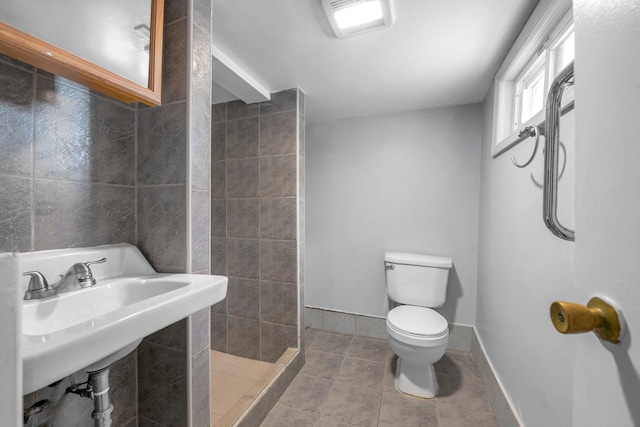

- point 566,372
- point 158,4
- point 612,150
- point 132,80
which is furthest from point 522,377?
point 158,4

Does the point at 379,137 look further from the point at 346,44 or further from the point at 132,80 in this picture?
the point at 132,80

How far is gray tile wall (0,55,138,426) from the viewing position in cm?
75

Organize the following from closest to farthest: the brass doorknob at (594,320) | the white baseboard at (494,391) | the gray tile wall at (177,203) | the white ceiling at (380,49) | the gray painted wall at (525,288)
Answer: the brass doorknob at (594,320)
the gray painted wall at (525,288)
the gray tile wall at (177,203)
the white ceiling at (380,49)
the white baseboard at (494,391)

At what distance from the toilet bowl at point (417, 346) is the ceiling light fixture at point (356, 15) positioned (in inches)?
64.4

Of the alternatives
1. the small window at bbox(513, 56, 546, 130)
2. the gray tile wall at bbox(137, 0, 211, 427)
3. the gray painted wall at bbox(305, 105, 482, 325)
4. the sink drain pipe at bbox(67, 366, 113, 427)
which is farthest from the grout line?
the small window at bbox(513, 56, 546, 130)

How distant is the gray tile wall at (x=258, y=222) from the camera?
1.82 meters

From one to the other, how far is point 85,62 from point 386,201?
2.00 metres

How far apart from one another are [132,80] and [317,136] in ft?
5.69

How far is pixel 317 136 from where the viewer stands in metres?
2.45

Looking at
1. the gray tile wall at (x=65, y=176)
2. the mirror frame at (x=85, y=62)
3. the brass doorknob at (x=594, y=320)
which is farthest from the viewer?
the gray tile wall at (x=65, y=176)

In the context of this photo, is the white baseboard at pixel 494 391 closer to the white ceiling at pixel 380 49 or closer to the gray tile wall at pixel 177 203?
the gray tile wall at pixel 177 203

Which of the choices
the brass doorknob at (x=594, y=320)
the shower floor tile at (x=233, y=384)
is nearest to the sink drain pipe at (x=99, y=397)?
the shower floor tile at (x=233, y=384)

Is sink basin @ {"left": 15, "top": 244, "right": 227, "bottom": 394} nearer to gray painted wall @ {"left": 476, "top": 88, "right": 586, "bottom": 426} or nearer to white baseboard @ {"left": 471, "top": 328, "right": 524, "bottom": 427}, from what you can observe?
gray painted wall @ {"left": 476, "top": 88, "right": 586, "bottom": 426}

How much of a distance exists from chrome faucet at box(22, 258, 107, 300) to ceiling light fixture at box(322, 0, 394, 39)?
1.34 metres
